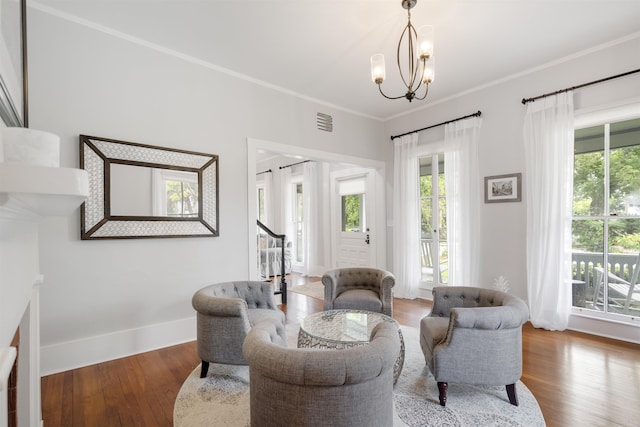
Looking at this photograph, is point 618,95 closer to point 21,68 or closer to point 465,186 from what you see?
point 465,186

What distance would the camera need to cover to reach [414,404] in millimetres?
2160

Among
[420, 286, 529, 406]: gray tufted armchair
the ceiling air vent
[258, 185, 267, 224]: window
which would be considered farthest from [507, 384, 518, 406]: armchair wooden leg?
[258, 185, 267, 224]: window

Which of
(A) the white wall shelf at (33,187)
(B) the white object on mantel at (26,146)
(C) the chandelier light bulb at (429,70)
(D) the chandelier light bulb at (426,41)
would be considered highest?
(D) the chandelier light bulb at (426,41)

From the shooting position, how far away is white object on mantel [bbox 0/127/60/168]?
3.08ft

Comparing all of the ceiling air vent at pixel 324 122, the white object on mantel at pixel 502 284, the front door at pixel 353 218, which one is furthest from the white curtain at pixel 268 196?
the white object on mantel at pixel 502 284

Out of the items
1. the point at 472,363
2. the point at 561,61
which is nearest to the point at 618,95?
the point at 561,61

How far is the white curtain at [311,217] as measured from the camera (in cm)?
710

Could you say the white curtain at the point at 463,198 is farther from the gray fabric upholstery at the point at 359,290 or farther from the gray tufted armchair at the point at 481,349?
the gray tufted armchair at the point at 481,349

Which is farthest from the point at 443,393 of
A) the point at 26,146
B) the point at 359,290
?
the point at 26,146

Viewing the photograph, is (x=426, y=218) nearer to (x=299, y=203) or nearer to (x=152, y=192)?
(x=299, y=203)

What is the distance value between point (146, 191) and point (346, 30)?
2517 mm

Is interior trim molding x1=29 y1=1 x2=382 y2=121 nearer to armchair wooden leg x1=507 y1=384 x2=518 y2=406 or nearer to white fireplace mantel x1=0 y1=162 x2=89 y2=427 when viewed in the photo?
white fireplace mantel x1=0 y1=162 x2=89 y2=427

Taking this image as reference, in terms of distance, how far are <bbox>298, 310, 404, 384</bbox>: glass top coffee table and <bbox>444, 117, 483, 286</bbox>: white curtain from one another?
2.20 meters

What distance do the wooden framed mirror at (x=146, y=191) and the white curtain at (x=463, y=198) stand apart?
10.6 ft
